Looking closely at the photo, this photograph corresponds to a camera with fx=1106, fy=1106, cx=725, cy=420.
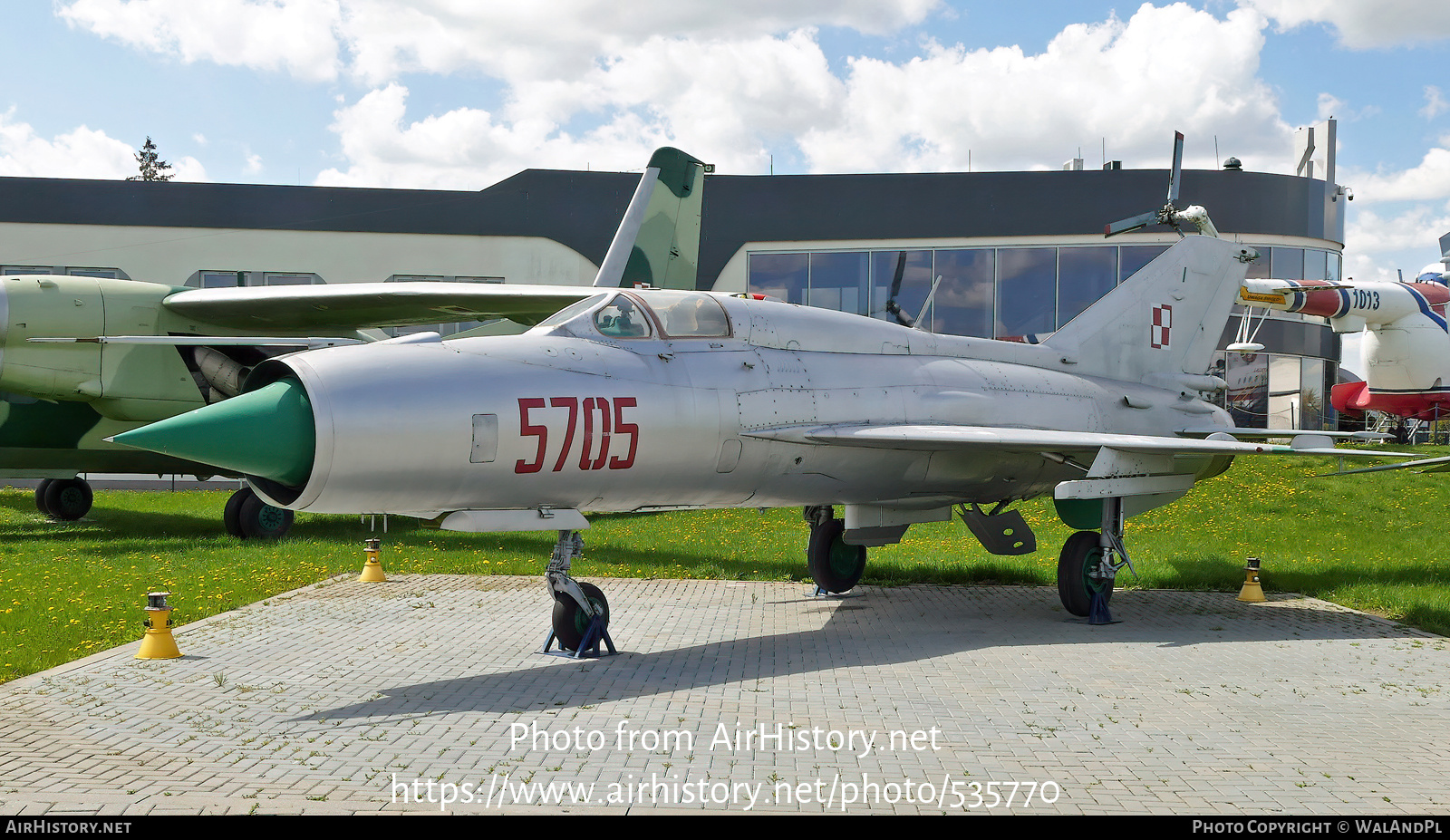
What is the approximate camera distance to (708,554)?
1505 centimetres

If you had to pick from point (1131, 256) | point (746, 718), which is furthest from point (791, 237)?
point (746, 718)

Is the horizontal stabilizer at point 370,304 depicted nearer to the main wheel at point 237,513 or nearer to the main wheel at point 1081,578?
the main wheel at point 237,513

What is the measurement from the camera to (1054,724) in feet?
20.2

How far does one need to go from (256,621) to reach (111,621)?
1196 mm

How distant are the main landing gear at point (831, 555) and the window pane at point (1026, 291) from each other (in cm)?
1671

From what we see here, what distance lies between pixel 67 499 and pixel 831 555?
14.4 m

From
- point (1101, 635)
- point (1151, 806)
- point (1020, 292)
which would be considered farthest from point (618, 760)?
point (1020, 292)

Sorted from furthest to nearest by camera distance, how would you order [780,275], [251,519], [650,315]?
[780,275], [251,519], [650,315]

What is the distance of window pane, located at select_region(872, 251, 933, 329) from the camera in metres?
28.0

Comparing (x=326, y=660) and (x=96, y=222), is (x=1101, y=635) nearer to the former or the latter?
(x=326, y=660)

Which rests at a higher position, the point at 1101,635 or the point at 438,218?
the point at 438,218

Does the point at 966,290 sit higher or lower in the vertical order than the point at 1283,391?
higher

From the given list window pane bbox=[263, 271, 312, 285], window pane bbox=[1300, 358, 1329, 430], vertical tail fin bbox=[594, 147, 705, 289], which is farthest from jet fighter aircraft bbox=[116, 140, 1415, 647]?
window pane bbox=[263, 271, 312, 285]

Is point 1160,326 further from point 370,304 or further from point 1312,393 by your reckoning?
point 1312,393
